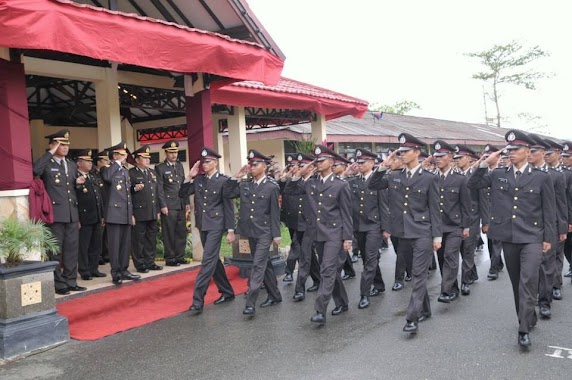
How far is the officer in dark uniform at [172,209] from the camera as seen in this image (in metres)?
7.88

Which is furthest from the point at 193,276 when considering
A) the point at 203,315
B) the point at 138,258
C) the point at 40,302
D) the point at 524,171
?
the point at 524,171

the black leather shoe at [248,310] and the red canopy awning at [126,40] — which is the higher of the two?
the red canopy awning at [126,40]

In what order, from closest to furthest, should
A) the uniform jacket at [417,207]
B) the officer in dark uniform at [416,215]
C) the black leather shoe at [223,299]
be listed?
the officer in dark uniform at [416,215], the uniform jacket at [417,207], the black leather shoe at [223,299]

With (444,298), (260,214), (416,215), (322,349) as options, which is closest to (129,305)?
(260,214)

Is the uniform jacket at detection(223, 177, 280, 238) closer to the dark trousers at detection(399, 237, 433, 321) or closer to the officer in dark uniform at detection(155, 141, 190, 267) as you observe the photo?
the dark trousers at detection(399, 237, 433, 321)

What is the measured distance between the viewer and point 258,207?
627 cm

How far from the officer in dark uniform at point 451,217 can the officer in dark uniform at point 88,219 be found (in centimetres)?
445

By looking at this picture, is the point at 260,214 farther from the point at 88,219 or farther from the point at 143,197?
the point at 88,219

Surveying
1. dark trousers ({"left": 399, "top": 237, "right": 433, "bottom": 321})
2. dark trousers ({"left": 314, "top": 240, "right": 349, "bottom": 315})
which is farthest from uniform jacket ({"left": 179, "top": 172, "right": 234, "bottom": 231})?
dark trousers ({"left": 399, "top": 237, "right": 433, "bottom": 321})

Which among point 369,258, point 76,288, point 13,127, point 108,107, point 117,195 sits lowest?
point 76,288

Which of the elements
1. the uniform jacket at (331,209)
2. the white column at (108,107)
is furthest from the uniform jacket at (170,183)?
the uniform jacket at (331,209)

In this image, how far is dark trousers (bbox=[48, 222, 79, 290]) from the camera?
20.1ft

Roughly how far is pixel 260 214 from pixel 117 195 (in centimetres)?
195

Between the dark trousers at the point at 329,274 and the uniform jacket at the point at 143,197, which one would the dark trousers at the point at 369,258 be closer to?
the dark trousers at the point at 329,274
